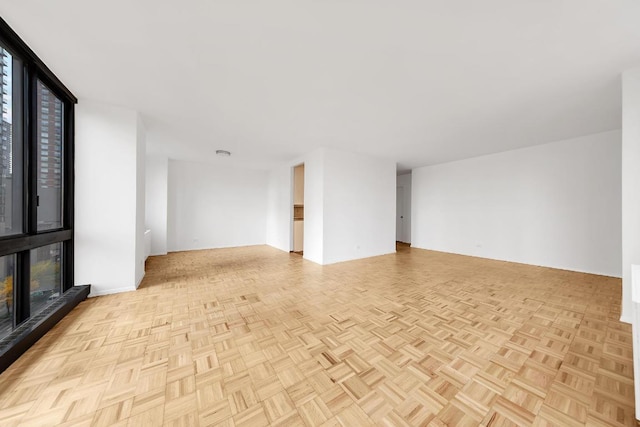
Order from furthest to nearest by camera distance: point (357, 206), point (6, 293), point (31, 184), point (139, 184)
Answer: point (357, 206), point (139, 184), point (31, 184), point (6, 293)

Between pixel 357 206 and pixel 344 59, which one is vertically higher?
pixel 344 59

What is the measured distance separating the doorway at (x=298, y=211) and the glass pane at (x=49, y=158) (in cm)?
440

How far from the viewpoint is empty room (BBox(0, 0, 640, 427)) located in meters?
1.39

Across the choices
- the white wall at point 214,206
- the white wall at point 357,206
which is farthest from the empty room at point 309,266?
the white wall at point 214,206

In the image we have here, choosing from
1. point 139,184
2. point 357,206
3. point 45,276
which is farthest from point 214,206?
point 45,276

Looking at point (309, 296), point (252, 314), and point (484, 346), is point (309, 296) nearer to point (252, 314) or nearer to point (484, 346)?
point (252, 314)

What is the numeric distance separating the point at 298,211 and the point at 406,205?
3.83m

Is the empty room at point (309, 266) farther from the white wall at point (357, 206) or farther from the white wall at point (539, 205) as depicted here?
the white wall at point (357, 206)

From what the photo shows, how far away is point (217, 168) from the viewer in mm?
6793

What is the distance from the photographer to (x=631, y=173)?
220 cm

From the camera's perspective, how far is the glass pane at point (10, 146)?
1855mm

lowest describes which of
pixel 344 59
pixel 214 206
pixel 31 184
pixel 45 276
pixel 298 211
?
pixel 45 276

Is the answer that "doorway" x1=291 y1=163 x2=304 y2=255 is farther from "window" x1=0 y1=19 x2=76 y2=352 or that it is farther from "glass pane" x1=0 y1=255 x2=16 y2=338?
"glass pane" x1=0 y1=255 x2=16 y2=338

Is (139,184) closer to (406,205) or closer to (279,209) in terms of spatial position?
(279,209)
